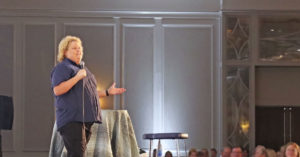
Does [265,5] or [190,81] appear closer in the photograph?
[265,5]

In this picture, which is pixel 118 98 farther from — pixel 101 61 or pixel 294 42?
pixel 294 42

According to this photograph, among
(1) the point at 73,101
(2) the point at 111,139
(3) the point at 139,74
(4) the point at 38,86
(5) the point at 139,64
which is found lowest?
(2) the point at 111,139

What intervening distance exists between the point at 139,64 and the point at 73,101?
3.28m

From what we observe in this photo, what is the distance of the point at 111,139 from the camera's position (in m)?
5.05

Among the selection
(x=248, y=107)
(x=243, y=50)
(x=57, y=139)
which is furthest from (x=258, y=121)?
(x=57, y=139)

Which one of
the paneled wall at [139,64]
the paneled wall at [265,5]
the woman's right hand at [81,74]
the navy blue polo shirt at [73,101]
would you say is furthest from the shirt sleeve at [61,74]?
the paneled wall at [265,5]

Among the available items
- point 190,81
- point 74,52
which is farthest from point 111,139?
point 190,81

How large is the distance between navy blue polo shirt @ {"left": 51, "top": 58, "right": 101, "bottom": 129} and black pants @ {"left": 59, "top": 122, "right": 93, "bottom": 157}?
3 cm

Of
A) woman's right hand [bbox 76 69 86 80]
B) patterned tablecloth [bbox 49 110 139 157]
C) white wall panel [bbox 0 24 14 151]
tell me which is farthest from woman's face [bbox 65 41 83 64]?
white wall panel [bbox 0 24 14 151]

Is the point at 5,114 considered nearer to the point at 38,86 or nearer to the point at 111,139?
the point at 111,139

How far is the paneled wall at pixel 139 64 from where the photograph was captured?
271 inches

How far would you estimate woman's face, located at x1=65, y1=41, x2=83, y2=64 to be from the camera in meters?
3.86

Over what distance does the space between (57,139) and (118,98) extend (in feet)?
7.18

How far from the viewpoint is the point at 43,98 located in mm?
6895
